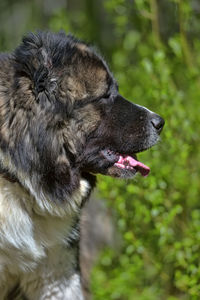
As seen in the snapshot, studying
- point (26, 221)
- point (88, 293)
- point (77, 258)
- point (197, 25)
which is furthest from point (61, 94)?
point (197, 25)

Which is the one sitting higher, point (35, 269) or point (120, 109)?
point (120, 109)

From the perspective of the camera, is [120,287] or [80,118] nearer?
[80,118]

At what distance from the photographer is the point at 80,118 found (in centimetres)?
368

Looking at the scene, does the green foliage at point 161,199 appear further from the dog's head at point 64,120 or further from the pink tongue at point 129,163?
the dog's head at point 64,120

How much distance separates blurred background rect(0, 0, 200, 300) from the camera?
4.48 metres

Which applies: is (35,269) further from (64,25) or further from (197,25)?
(64,25)

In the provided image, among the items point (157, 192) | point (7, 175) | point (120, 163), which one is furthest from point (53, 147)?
point (157, 192)

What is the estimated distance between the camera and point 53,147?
3613mm

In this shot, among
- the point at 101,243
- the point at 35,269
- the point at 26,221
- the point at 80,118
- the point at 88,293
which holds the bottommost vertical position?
the point at 101,243

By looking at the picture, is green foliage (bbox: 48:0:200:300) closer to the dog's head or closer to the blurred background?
the blurred background

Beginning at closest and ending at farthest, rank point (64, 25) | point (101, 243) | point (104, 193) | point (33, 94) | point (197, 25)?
1. point (33, 94)
2. point (104, 193)
3. point (197, 25)
4. point (101, 243)
5. point (64, 25)

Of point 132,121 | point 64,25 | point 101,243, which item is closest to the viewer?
point 132,121

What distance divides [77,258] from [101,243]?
1.99 m

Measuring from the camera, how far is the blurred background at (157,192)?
177 inches
